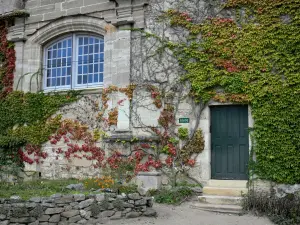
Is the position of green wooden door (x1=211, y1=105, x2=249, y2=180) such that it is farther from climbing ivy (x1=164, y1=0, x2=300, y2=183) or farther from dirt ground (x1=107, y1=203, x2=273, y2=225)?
dirt ground (x1=107, y1=203, x2=273, y2=225)

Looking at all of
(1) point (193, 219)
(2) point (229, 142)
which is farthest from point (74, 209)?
(2) point (229, 142)

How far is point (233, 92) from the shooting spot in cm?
912

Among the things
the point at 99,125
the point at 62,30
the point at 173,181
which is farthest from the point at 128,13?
the point at 173,181

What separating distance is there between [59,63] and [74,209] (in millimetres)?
5981

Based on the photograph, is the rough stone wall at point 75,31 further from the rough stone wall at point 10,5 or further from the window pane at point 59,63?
the window pane at point 59,63

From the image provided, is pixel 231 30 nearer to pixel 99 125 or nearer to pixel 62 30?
pixel 99 125

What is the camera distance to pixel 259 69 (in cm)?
895

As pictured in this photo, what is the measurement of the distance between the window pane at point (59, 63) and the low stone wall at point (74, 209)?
206 inches

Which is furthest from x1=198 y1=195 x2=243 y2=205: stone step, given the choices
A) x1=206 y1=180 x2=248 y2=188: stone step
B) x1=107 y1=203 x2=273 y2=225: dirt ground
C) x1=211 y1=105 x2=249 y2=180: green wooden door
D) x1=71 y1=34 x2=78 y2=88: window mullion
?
x1=71 y1=34 x2=78 y2=88: window mullion

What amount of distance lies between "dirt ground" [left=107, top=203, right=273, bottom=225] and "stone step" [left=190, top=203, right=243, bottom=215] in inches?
5.5

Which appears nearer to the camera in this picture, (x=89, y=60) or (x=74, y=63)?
(x=89, y=60)

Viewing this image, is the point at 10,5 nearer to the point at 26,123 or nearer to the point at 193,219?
the point at 26,123

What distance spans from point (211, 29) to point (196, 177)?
3.80 m

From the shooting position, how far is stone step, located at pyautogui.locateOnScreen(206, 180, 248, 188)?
349 inches
